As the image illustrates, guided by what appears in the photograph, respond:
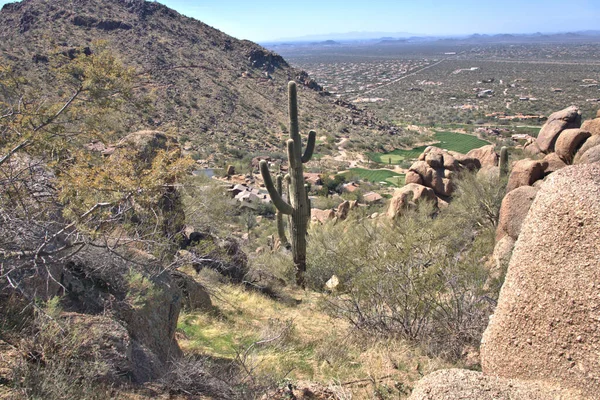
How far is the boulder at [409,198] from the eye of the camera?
47.3 ft

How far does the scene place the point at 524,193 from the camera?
8.73 meters

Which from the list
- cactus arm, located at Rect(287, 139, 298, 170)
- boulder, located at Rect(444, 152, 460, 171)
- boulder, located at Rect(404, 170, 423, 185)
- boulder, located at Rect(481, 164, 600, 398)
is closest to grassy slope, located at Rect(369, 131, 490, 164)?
boulder, located at Rect(444, 152, 460, 171)

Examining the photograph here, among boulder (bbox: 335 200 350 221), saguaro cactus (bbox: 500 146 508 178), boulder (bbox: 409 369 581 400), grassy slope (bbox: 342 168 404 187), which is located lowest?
grassy slope (bbox: 342 168 404 187)

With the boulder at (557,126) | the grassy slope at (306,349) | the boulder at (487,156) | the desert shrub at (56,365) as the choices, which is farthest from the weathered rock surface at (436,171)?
the desert shrub at (56,365)

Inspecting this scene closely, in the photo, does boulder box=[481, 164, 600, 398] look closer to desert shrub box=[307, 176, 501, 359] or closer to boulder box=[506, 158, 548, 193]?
desert shrub box=[307, 176, 501, 359]

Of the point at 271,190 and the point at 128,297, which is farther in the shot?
the point at 271,190

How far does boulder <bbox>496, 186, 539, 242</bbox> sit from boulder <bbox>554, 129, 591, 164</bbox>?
310cm

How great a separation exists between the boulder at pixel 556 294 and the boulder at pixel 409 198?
439 inches

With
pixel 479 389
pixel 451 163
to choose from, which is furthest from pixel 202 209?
pixel 479 389

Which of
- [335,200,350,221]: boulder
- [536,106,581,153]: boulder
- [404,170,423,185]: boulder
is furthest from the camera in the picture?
[335,200,350,221]: boulder

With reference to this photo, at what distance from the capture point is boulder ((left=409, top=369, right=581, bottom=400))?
2518 mm

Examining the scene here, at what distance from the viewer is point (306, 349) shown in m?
6.33

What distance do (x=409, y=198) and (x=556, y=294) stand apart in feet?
40.4

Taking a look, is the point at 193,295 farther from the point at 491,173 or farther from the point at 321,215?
the point at 491,173
